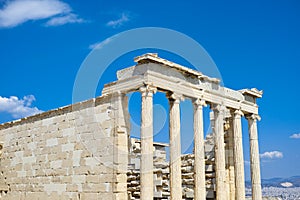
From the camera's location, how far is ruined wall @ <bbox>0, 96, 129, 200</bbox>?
548 inches

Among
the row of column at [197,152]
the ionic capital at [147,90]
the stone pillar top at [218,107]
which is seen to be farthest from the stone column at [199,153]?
the ionic capital at [147,90]

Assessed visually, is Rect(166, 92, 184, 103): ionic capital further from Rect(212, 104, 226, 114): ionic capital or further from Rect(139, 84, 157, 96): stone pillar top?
Rect(212, 104, 226, 114): ionic capital

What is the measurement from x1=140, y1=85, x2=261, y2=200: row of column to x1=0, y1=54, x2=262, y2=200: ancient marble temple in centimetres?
3

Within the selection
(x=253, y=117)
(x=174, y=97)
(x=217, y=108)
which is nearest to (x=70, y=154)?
(x=174, y=97)

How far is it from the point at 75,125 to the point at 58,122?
1.18 meters

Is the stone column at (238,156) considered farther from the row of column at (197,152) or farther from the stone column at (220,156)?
the stone column at (220,156)

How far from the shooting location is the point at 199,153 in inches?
602

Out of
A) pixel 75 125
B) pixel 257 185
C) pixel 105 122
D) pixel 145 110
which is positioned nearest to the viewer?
pixel 145 110

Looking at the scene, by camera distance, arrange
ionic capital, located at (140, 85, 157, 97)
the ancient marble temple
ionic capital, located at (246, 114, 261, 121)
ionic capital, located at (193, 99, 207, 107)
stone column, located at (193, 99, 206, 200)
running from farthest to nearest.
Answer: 1. ionic capital, located at (246, 114, 261, 121)
2. ionic capital, located at (193, 99, 207, 107)
3. stone column, located at (193, 99, 206, 200)
4. the ancient marble temple
5. ionic capital, located at (140, 85, 157, 97)

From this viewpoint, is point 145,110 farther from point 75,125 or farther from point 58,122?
point 58,122

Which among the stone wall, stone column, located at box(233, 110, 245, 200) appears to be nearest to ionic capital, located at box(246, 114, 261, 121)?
stone column, located at box(233, 110, 245, 200)

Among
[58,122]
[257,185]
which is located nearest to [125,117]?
[58,122]

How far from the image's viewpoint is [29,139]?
58.2 ft

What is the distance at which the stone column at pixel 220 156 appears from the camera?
16.0 meters
